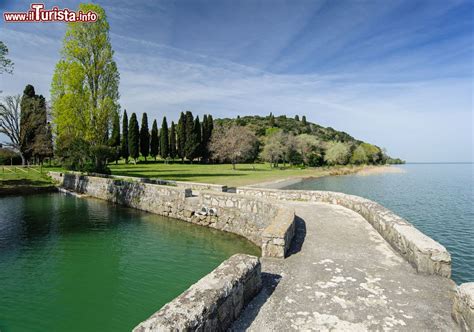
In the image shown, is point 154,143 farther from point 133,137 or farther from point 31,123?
point 31,123

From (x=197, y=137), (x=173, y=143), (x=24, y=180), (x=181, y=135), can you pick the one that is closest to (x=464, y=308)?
(x=24, y=180)

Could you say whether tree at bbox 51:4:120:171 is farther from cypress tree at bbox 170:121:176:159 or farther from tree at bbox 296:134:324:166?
tree at bbox 296:134:324:166

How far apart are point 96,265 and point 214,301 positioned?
7349mm

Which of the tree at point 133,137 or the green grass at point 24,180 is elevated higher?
the tree at point 133,137

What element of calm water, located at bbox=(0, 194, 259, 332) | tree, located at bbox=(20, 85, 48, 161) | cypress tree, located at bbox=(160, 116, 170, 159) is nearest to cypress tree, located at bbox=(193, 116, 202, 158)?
cypress tree, located at bbox=(160, 116, 170, 159)

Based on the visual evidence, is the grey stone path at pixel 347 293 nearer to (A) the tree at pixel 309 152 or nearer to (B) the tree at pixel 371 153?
(A) the tree at pixel 309 152

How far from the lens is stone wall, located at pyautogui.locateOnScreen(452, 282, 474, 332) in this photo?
342 centimetres

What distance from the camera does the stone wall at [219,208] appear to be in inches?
290

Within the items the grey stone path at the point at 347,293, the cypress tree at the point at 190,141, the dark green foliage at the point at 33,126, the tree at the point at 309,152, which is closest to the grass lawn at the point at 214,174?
the dark green foliage at the point at 33,126

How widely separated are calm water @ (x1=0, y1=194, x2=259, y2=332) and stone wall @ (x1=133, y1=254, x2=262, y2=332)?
308 centimetres

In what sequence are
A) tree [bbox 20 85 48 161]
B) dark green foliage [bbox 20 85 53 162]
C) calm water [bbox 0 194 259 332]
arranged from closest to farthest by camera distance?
calm water [bbox 0 194 259 332]
dark green foliage [bbox 20 85 53 162]
tree [bbox 20 85 48 161]

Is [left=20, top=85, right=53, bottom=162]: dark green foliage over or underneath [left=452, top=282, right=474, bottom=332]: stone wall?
over

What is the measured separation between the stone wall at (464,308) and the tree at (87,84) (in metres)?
27.1

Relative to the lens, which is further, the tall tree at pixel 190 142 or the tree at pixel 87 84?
the tall tree at pixel 190 142
